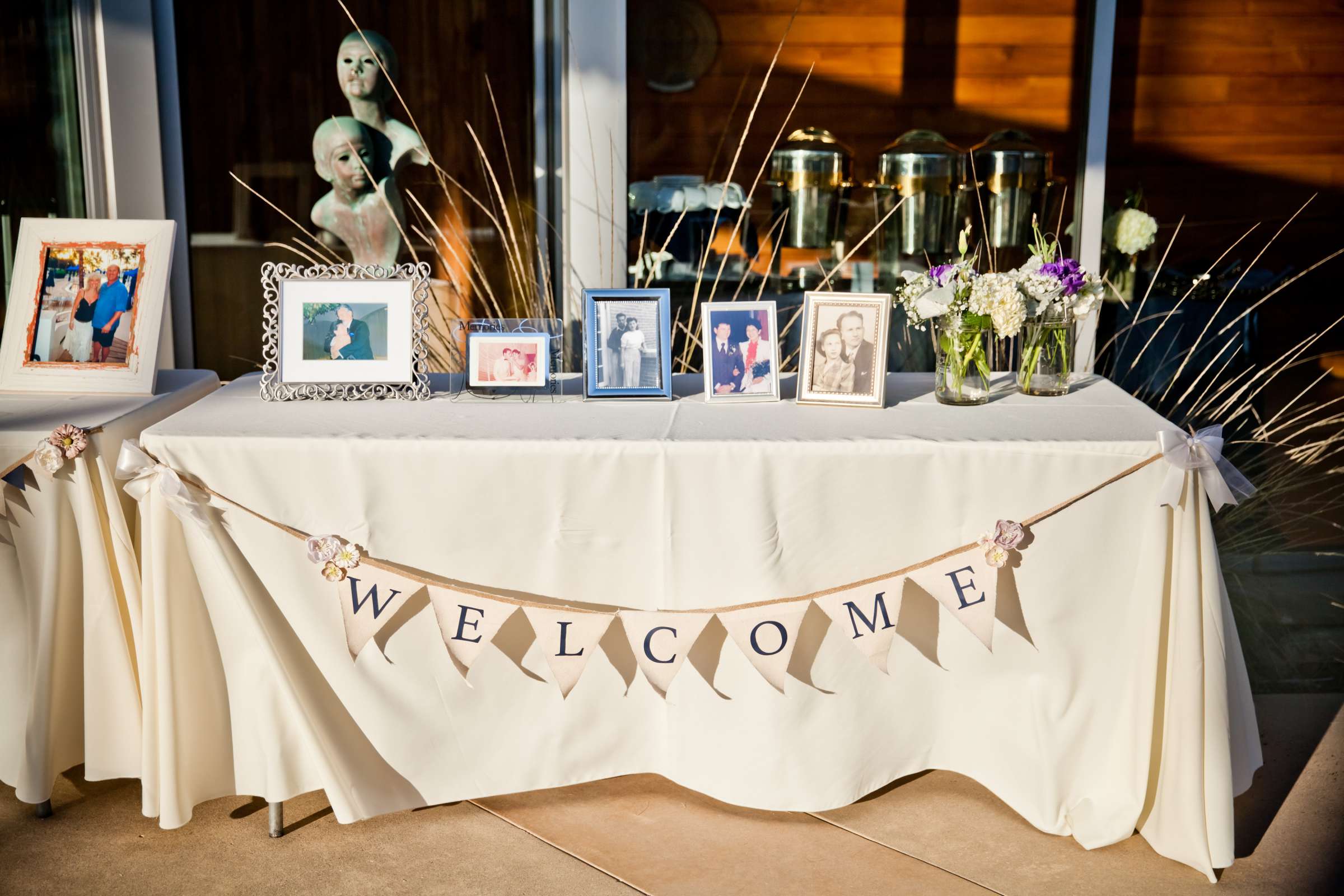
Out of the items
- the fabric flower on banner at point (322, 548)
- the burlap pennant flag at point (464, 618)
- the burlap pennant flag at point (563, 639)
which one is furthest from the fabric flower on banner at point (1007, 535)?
the fabric flower on banner at point (322, 548)

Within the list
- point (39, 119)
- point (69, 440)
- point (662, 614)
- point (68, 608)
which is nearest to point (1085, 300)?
point (662, 614)

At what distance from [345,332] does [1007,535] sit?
1.25 meters

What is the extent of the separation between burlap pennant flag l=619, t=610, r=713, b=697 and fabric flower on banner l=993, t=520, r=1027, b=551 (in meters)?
0.49

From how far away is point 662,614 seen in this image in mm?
1876

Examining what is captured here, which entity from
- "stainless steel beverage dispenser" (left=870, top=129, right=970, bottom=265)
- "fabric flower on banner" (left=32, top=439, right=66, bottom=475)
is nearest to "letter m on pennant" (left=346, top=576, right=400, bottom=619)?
"fabric flower on banner" (left=32, top=439, right=66, bottom=475)

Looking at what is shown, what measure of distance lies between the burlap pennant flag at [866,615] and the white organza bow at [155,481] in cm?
103

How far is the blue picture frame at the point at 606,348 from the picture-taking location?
210cm

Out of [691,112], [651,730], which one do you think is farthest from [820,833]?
[691,112]

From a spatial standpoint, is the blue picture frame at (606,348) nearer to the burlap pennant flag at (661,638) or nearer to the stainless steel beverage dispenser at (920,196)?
the burlap pennant flag at (661,638)

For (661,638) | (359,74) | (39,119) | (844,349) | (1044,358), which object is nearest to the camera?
(661,638)

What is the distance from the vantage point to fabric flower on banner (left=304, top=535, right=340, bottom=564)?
183 centimetres

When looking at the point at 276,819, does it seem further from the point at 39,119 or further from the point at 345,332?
the point at 39,119

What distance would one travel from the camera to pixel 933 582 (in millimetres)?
1849

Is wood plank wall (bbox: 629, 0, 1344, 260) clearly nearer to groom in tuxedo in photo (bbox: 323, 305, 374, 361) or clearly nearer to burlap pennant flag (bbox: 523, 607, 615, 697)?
groom in tuxedo in photo (bbox: 323, 305, 374, 361)
